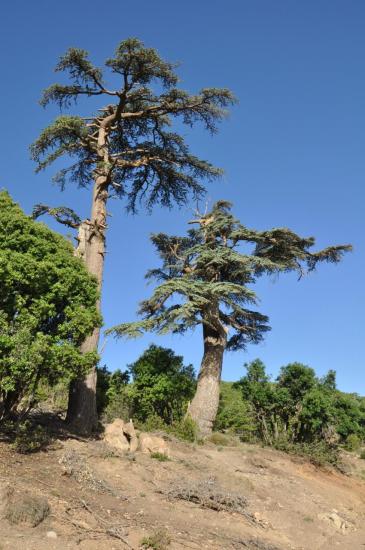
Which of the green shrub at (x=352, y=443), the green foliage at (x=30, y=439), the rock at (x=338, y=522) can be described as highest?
the green shrub at (x=352, y=443)

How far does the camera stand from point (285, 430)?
1728 centimetres

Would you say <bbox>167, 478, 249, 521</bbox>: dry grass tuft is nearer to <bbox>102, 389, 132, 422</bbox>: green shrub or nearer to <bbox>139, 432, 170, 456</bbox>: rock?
<bbox>139, 432, 170, 456</bbox>: rock

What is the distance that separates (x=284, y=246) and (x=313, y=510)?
32.5 ft

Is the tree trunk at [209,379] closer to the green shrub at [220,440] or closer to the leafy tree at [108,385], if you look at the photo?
the green shrub at [220,440]

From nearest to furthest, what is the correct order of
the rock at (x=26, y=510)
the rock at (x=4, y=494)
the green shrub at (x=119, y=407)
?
the rock at (x=26, y=510), the rock at (x=4, y=494), the green shrub at (x=119, y=407)

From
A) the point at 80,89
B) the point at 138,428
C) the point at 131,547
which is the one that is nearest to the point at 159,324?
the point at 138,428

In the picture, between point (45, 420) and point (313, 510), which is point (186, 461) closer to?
point (313, 510)

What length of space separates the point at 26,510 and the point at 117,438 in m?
5.20

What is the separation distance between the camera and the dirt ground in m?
6.52

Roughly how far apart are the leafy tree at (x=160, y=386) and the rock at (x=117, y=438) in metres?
3.07

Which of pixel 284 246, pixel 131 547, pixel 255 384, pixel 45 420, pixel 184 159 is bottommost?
pixel 131 547

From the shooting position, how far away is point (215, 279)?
18.1 metres

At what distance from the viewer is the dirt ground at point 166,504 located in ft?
21.4

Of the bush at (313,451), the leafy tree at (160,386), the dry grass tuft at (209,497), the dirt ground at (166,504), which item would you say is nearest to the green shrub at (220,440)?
the leafy tree at (160,386)
